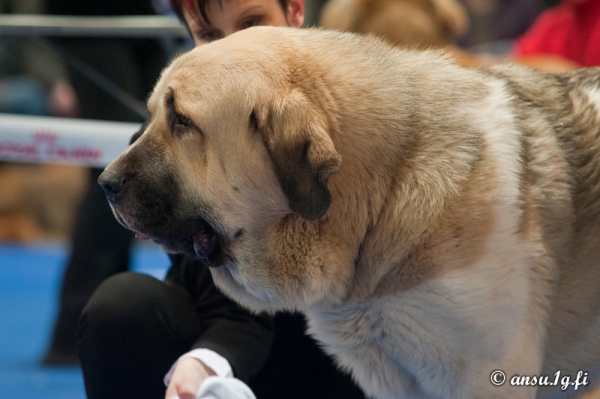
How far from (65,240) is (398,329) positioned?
13.7ft

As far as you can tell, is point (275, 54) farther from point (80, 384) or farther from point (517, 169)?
point (80, 384)

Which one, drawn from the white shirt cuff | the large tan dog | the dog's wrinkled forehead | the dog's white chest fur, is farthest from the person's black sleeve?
→ the dog's wrinkled forehead

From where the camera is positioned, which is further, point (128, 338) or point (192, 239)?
point (128, 338)

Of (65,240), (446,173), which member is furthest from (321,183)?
(65,240)

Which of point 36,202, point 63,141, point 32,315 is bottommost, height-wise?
point 36,202

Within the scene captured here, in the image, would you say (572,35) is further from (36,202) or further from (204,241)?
(36,202)

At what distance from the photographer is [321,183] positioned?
133 centimetres

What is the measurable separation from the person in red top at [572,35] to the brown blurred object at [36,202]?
3.52 m

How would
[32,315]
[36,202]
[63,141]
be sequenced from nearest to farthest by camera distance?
[63,141], [32,315], [36,202]

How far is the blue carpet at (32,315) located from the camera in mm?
2594

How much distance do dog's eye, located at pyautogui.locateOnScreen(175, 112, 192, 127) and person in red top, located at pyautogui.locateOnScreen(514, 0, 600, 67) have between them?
266 centimetres

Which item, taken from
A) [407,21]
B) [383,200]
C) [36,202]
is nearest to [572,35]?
[407,21]

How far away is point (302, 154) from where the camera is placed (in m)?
1.34

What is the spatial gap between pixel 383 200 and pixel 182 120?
49cm
